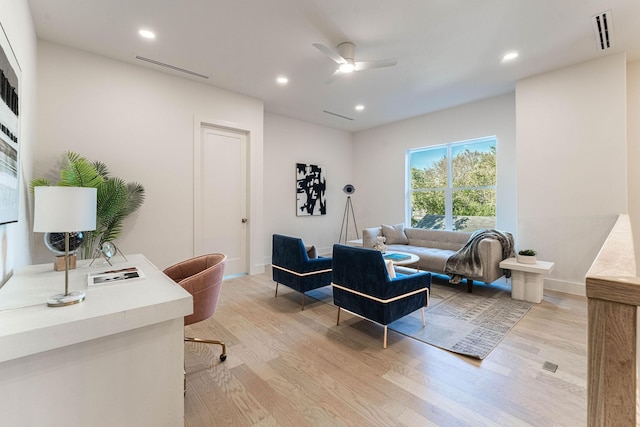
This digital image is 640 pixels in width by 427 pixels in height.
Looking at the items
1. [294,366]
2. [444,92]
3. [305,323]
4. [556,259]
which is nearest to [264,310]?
[305,323]

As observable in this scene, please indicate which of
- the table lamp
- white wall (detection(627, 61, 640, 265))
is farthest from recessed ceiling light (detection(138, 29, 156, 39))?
white wall (detection(627, 61, 640, 265))

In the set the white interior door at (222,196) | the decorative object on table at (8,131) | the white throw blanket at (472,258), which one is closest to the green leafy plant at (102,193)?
the white interior door at (222,196)

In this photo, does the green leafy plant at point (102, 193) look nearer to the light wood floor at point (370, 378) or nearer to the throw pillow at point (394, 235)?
the light wood floor at point (370, 378)

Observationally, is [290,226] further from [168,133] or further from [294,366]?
[294,366]

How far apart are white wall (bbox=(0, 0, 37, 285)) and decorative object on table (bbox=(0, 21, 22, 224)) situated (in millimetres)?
130

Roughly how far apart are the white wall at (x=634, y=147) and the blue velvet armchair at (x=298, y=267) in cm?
398

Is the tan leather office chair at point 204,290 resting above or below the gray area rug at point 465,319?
above

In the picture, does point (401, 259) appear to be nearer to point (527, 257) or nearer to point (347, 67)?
point (527, 257)

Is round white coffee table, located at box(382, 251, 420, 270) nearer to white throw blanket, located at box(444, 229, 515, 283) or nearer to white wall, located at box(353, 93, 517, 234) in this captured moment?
white throw blanket, located at box(444, 229, 515, 283)

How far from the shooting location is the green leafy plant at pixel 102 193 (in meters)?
2.94

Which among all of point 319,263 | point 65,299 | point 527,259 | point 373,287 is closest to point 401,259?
point 319,263

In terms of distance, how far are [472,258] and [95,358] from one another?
4103mm

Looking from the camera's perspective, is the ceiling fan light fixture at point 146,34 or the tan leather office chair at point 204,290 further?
the ceiling fan light fixture at point 146,34

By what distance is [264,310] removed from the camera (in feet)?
10.8
